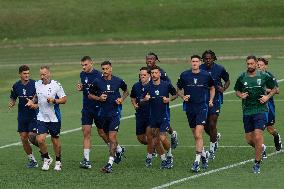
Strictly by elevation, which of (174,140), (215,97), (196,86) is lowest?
(174,140)

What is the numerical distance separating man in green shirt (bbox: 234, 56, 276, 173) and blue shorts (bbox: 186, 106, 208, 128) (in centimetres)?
101

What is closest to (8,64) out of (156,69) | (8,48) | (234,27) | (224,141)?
(8,48)

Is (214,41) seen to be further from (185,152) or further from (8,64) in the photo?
(185,152)

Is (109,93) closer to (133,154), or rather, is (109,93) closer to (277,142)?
(133,154)

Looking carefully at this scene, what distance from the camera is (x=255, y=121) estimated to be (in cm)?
2330

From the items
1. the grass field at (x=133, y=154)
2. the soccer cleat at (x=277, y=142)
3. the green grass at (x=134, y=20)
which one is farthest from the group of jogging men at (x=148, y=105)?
the green grass at (x=134, y=20)

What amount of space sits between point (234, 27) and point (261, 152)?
49044 mm

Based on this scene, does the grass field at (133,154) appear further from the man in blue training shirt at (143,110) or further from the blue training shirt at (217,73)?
the blue training shirt at (217,73)

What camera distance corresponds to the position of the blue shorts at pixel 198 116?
24.1 metres

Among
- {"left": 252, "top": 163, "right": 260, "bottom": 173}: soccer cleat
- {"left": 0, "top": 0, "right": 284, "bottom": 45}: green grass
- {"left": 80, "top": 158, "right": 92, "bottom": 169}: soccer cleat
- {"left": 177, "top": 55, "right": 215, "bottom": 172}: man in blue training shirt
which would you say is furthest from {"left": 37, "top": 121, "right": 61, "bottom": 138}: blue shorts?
{"left": 0, "top": 0, "right": 284, "bottom": 45}: green grass

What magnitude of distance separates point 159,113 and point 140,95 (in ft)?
2.88

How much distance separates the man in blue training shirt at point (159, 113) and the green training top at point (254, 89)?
1.73m

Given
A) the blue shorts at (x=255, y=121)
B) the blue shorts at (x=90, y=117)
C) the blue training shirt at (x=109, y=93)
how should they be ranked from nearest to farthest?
1. the blue shorts at (x=255, y=121)
2. the blue training shirt at (x=109, y=93)
3. the blue shorts at (x=90, y=117)

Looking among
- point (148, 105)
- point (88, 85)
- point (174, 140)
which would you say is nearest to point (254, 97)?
point (148, 105)
